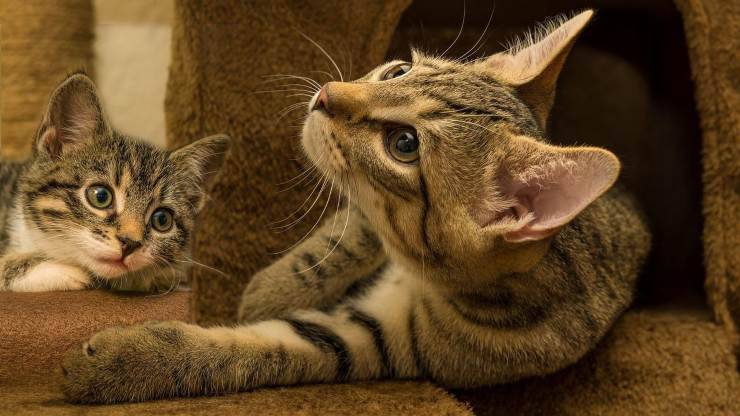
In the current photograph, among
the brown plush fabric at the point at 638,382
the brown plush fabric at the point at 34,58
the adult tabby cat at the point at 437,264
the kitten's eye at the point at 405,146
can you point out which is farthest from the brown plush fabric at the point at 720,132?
the brown plush fabric at the point at 34,58

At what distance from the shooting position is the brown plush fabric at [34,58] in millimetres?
1638

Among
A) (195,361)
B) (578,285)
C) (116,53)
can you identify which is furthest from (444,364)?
(116,53)

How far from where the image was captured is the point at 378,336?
1.33 meters

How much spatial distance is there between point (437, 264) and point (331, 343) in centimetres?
26

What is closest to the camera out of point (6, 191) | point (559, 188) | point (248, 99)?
point (559, 188)

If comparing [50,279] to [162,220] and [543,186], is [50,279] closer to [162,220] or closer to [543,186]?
[162,220]

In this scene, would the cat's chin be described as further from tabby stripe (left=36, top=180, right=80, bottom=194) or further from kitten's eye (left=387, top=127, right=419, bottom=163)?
tabby stripe (left=36, top=180, right=80, bottom=194)

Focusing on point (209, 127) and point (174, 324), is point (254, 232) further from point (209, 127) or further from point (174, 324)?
point (174, 324)

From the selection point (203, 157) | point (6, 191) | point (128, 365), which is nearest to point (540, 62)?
point (203, 157)

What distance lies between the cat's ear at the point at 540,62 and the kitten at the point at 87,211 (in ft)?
2.38

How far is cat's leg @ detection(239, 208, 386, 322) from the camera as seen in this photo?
4.75 ft

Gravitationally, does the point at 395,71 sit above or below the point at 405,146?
above

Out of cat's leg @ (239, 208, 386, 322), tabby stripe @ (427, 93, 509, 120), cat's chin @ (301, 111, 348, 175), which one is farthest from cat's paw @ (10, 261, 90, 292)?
tabby stripe @ (427, 93, 509, 120)

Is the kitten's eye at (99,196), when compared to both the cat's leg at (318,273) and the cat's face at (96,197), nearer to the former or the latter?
the cat's face at (96,197)
